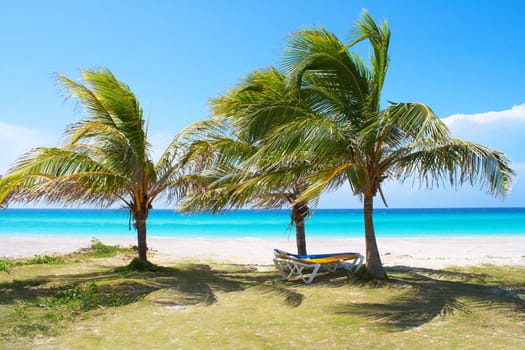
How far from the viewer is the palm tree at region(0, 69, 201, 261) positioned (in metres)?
7.76

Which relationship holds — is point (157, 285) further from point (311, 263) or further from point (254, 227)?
point (254, 227)

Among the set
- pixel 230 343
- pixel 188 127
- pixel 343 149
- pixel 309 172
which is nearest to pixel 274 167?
pixel 309 172

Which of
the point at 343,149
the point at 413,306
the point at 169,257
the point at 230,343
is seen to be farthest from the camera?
the point at 169,257

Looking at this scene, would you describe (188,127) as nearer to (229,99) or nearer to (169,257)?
(229,99)

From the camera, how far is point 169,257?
1248 centimetres

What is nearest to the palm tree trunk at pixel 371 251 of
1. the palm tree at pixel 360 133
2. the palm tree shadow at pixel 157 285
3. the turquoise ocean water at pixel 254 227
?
the palm tree at pixel 360 133

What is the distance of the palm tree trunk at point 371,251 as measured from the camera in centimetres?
754

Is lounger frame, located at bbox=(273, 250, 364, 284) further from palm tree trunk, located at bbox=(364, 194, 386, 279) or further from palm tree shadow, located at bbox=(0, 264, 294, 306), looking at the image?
palm tree trunk, located at bbox=(364, 194, 386, 279)

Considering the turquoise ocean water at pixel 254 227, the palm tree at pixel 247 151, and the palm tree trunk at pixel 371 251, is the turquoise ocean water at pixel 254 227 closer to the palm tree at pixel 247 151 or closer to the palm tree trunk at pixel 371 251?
the palm tree at pixel 247 151

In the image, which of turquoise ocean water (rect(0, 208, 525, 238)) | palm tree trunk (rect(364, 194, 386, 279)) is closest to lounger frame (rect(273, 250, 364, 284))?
palm tree trunk (rect(364, 194, 386, 279))

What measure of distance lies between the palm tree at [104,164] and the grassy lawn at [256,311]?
165 cm

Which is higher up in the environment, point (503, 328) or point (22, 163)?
point (22, 163)

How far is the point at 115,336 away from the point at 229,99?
19.4ft

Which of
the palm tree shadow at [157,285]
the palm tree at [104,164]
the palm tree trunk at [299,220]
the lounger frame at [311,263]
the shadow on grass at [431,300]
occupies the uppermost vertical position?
the palm tree at [104,164]
